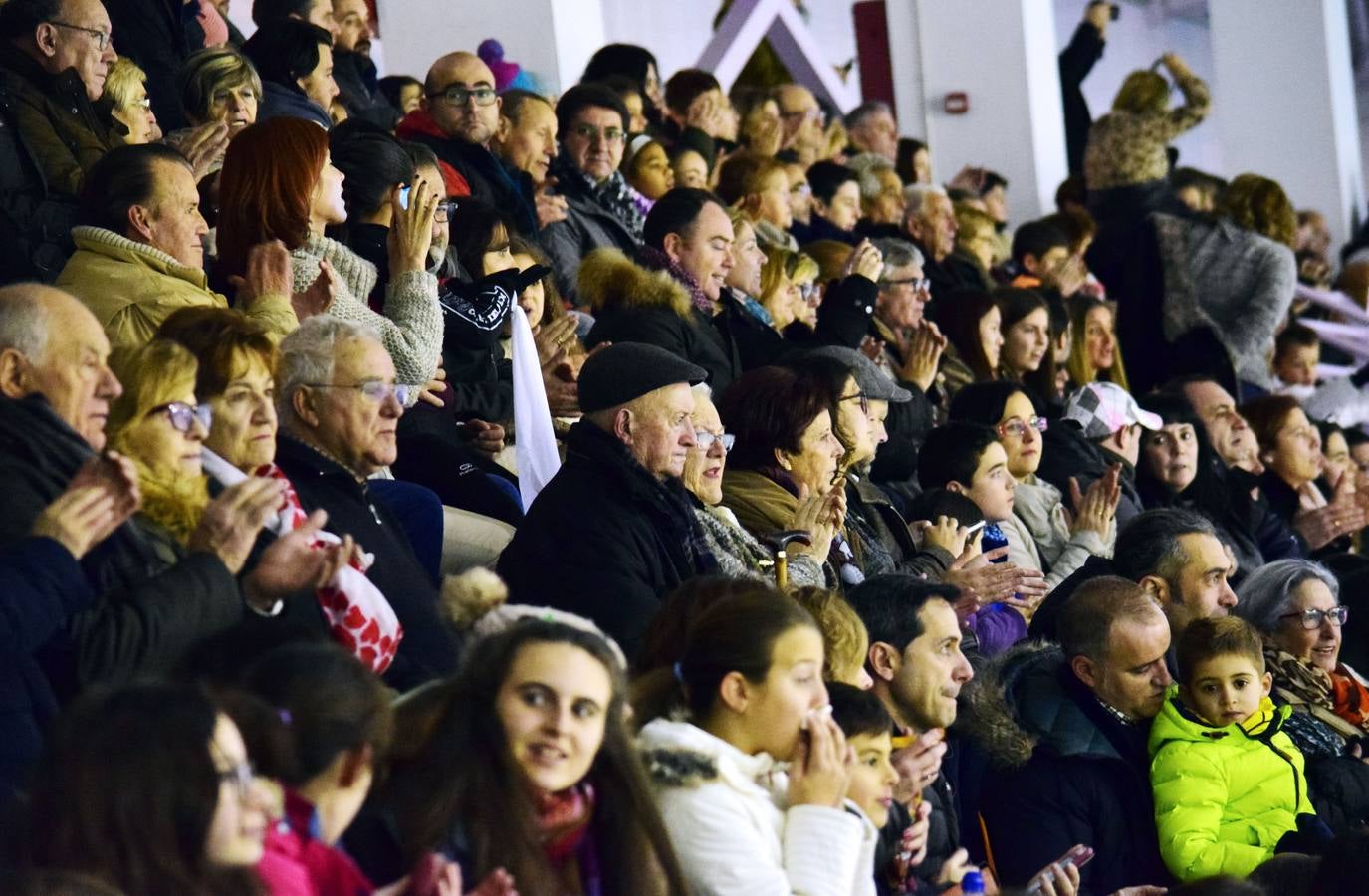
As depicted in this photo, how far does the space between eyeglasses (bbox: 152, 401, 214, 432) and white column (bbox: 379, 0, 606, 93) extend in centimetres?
534

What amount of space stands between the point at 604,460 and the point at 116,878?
2344 millimetres

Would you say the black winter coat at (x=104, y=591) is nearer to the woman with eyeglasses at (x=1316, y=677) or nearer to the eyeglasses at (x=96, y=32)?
the eyeglasses at (x=96, y=32)

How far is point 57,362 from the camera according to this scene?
3.79 metres

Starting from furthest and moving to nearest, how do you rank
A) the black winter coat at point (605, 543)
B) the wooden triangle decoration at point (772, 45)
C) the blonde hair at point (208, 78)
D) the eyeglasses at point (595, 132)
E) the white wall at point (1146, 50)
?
the white wall at point (1146, 50) → the wooden triangle decoration at point (772, 45) → the eyeglasses at point (595, 132) → the blonde hair at point (208, 78) → the black winter coat at point (605, 543)

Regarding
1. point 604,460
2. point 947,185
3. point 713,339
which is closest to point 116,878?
point 604,460

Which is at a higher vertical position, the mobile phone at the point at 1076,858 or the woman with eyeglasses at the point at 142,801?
the woman with eyeglasses at the point at 142,801

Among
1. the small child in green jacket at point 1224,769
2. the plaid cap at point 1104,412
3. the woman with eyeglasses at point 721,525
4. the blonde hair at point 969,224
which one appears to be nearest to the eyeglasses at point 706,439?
the woman with eyeglasses at point 721,525

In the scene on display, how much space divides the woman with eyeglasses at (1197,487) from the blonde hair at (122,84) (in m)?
3.79

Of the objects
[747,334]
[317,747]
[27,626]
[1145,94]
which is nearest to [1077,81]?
[1145,94]

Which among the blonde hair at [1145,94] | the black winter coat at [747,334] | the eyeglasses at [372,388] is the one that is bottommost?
the black winter coat at [747,334]

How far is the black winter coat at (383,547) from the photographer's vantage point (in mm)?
4289

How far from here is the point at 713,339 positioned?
6.70 meters

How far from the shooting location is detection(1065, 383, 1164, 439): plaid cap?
794cm

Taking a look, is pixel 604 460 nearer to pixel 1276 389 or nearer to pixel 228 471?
pixel 228 471
